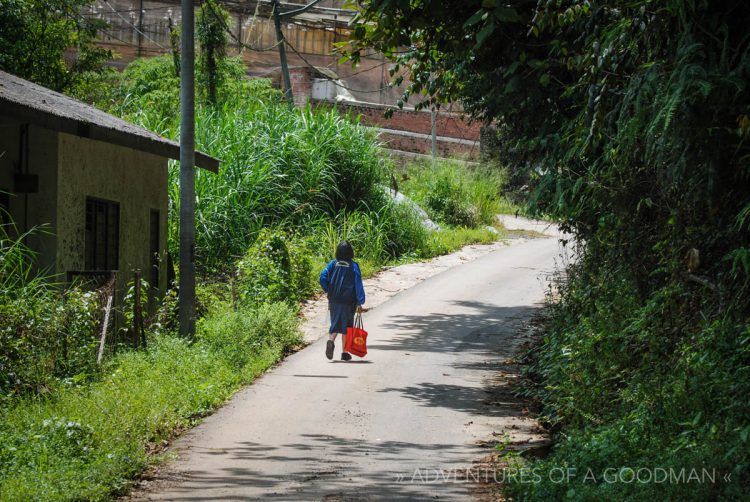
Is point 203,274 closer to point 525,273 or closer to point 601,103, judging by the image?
point 525,273

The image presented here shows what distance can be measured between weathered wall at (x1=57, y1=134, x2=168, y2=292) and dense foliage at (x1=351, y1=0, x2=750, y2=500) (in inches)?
185

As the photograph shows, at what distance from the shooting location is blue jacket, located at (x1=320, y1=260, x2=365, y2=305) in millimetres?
13539

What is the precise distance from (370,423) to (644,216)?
3359 mm

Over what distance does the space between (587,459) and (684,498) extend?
1289 mm

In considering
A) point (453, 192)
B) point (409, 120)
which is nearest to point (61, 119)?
point (453, 192)

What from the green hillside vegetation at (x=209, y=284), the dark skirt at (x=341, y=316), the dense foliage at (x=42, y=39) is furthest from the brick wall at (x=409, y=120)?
the dark skirt at (x=341, y=316)

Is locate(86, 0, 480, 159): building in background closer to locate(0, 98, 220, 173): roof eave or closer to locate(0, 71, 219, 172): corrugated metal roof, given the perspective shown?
locate(0, 98, 220, 173): roof eave

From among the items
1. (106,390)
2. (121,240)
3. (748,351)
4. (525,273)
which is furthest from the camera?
(525,273)

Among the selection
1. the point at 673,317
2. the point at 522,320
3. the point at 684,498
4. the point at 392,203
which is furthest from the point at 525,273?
the point at 684,498

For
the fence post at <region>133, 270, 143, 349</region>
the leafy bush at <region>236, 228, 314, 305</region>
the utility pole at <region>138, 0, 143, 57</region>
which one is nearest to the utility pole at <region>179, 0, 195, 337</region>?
the fence post at <region>133, 270, 143, 349</region>

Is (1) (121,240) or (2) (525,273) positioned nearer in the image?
A: (1) (121,240)

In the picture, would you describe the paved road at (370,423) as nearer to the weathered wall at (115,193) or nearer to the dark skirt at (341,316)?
the dark skirt at (341,316)

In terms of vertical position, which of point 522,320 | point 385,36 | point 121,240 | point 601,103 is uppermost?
point 385,36

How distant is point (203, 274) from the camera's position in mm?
20594
